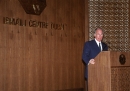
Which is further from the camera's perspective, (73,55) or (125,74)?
(73,55)

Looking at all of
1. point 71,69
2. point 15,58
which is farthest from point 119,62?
point 71,69

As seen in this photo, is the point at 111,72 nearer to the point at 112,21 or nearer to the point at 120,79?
the point at 120,79

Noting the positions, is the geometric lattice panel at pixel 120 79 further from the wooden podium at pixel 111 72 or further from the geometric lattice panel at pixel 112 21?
the geometric lattice panel at pixel 112 21

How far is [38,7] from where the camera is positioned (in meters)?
5.45

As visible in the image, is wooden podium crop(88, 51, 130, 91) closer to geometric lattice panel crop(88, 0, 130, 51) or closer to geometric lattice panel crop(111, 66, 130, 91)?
geometric lattice panel crop(111, 66, 130, 91)

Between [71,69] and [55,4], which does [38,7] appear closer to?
[55,4]

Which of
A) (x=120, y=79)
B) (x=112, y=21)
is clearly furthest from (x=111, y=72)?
(x=112, y=21)

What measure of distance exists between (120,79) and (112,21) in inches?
141

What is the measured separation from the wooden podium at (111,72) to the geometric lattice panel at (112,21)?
3175 mm

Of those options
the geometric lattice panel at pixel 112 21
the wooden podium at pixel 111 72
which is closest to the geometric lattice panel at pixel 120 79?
the wooden podium at pixel 111 72

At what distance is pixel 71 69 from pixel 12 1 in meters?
2.34

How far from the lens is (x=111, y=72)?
117 inches

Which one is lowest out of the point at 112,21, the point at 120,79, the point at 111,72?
the point at 120,79

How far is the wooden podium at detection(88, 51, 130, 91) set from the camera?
298 cm
